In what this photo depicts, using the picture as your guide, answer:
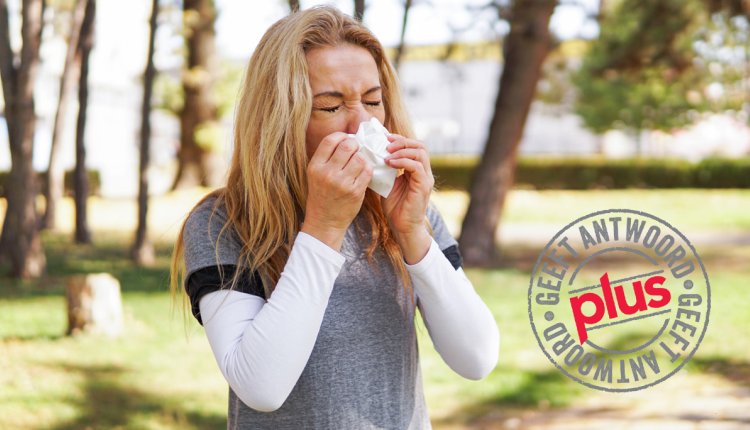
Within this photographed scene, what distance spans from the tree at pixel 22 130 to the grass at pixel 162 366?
1.41 feet

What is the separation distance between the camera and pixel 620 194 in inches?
963

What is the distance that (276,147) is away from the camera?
1.75m

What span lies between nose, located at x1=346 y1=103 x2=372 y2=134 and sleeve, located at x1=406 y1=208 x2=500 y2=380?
0.93 ft

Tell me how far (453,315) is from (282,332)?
1.27 feet

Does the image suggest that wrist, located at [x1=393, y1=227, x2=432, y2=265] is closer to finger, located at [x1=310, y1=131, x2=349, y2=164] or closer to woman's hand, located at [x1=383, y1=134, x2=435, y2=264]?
woman's hand, located at [x1=383, y1=134, x2=435, y2=264]

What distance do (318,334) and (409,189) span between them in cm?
34

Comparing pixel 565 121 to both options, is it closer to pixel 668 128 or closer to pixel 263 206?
pixel 668 128

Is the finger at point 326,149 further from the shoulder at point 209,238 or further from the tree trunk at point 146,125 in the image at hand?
the tree trunk at point 146,125

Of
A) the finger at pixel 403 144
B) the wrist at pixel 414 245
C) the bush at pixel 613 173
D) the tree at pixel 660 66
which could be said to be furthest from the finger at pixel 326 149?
the bush at pixel 613 173

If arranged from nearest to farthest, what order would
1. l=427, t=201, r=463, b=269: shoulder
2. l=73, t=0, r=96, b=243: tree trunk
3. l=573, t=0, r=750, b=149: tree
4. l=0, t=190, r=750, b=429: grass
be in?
l=427, t=201, r=463, b=269: shoulder → l=0, t=190, r=750, b=429: grass → l=73, t=0, r=96, b=243: tree trunk → l=573, t=0, r=750, b=149: tree

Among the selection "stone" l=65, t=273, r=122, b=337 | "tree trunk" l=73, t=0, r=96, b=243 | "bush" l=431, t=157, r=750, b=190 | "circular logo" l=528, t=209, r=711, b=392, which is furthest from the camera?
"bush" l=431, t=157, r=750, b=190

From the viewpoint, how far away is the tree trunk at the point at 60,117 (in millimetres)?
12225

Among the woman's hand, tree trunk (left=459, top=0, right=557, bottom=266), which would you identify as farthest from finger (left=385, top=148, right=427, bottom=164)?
tree trunk (left=459, top=0, right=557, bottom=266)

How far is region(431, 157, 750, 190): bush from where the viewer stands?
26156 mm
